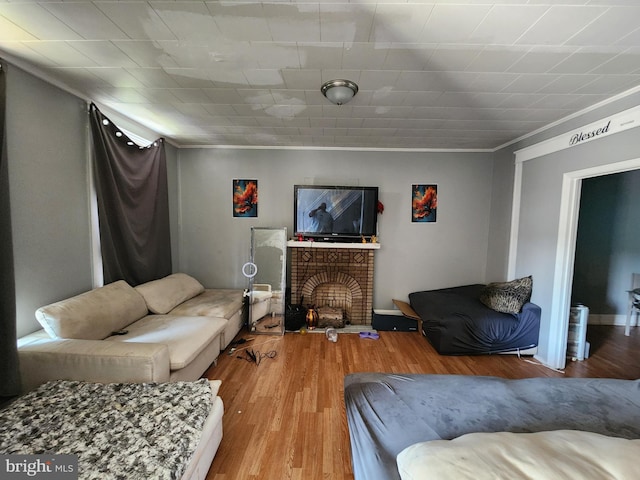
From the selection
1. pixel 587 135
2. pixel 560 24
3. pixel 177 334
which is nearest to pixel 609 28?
pixel 560 24

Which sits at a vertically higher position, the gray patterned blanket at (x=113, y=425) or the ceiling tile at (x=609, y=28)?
the ceiling tile at (x=609, y=28)

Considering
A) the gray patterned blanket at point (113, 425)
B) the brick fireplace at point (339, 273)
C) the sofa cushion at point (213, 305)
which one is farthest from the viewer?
the brick fireplace at point (339, 273)

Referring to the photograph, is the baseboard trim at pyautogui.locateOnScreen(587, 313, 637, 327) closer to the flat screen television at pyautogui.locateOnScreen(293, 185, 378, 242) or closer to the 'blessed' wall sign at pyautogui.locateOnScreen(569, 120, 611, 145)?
the 'blessed' wall sign at pyautogui.locateOnScreen(569, 120, 611, 145)

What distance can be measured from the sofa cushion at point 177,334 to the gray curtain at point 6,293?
1.79 feet

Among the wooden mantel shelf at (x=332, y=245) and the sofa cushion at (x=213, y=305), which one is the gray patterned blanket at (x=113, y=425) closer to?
the sofa cushion at (x=213, y=305)

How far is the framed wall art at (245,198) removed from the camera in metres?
3.96

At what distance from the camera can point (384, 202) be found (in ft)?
12.9

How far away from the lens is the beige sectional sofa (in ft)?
5.67

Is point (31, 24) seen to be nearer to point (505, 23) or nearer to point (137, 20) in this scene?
point (137, 20)

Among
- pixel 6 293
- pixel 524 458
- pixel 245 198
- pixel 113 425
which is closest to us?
pixel 524 458

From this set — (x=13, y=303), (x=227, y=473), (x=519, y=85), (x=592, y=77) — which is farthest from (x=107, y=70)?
(x=592, y=77)

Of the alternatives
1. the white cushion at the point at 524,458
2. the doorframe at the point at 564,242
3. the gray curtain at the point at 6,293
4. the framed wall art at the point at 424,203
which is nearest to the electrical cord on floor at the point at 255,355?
the gray curtain at the point at 6,293

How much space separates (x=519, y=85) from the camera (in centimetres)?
198

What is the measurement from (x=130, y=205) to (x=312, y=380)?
2635 mm
